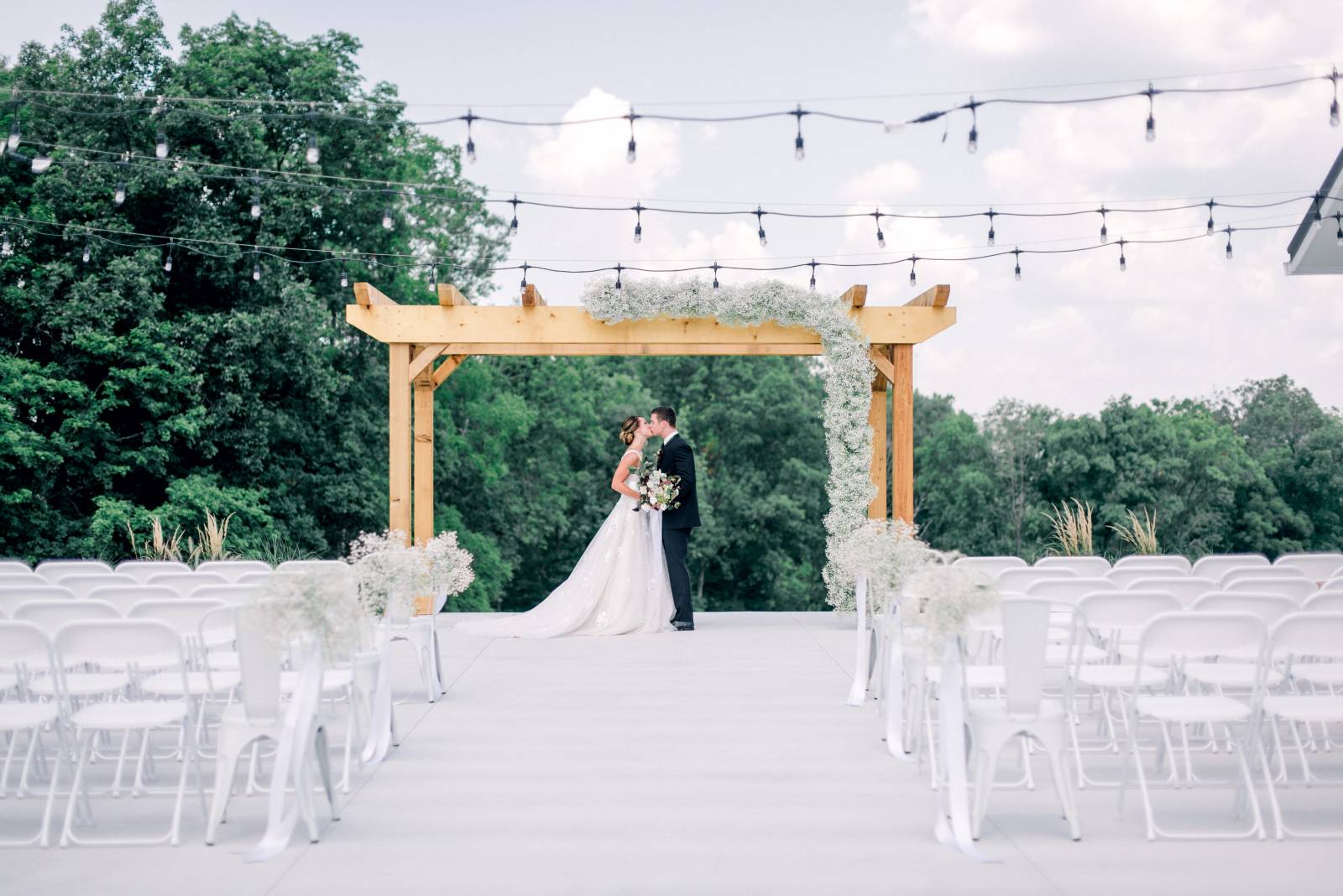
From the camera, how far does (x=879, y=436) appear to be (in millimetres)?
11188

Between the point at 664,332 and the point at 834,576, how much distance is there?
2791mm

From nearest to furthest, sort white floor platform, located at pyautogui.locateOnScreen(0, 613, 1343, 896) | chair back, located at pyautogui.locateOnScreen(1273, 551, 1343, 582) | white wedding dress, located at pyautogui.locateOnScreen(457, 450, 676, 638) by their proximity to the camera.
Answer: white floor platform, located at pyautogui.locateOnScreen(0, 613, 1343, 896) → chair back, located at pyautogui.locateOnScreen(1273, 551, 1343, 582) → white wedding dress, located at pyautogui.locateOnScreen(457, 450, 676, 638)

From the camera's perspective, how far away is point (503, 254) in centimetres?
2712

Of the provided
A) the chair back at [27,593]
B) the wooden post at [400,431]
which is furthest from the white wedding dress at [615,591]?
the chair back at [27,593]

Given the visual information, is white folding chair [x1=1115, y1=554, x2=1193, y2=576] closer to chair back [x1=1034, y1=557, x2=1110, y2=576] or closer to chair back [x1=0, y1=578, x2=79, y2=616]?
chair back [x1=1034, y1=557, x2=1110, y2=576]

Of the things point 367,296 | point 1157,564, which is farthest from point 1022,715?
point 367,296

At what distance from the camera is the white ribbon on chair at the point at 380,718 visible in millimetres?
5066

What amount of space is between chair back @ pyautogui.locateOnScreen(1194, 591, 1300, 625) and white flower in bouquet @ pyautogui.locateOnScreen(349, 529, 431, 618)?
328 cm

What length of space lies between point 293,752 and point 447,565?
2451 mm

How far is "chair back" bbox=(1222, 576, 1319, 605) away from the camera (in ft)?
17.6

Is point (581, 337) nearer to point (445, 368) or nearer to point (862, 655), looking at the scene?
point (445, 368)

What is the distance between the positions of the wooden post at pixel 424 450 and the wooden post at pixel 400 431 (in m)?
0.34

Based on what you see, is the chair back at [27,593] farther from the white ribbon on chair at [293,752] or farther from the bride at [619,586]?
the bride at [619,586]

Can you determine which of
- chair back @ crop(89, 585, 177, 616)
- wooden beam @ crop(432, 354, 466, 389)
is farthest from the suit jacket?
chair back @ crop(89, 585, 177, 616)
